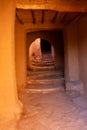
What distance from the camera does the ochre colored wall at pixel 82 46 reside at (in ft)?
15.8

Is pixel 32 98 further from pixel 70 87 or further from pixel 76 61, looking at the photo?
pixel 76 61

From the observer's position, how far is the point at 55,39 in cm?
818

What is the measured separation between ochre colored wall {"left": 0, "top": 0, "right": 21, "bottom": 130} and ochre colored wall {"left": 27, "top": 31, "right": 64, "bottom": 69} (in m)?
4.74

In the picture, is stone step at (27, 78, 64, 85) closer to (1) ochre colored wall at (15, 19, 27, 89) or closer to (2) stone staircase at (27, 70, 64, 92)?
(2) stone staircase at (27, 70, 64, 92)

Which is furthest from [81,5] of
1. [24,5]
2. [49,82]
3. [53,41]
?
[53,41]

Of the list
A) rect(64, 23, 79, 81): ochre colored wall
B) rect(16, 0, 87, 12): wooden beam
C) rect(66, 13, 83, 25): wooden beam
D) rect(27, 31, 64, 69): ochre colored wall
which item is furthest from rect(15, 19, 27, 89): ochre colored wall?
rect(27, 31, 64, 69): ochre colored wall

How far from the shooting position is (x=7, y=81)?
3209 millimetres

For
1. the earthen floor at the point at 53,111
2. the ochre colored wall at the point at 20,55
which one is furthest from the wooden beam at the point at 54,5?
the ochre colored wall at the point at 20,55

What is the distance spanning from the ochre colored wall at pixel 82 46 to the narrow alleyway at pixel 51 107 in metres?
0.51

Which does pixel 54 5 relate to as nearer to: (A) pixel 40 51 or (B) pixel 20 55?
(B) pixel 20 55

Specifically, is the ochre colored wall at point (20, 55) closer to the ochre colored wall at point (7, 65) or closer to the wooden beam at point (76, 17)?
the wooden beam at point (76, 17)

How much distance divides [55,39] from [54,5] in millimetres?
4475

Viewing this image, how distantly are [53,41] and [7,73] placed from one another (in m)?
5.15

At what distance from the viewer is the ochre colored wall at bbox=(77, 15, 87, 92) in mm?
4801
